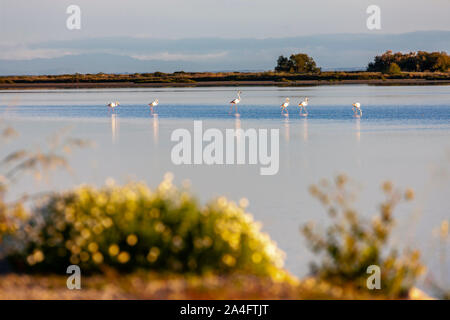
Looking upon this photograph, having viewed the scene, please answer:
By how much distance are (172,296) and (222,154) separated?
32.3ft

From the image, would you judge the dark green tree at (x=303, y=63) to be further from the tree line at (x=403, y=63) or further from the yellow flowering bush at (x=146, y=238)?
the yellow flowering bush at (x=146, y=238)

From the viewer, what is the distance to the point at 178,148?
16359mm

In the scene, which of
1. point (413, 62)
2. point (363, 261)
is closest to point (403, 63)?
point (413, 62)

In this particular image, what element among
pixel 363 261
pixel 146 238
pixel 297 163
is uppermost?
pixel 146 238

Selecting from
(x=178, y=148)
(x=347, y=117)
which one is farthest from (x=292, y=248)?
(x=347, y=117)
